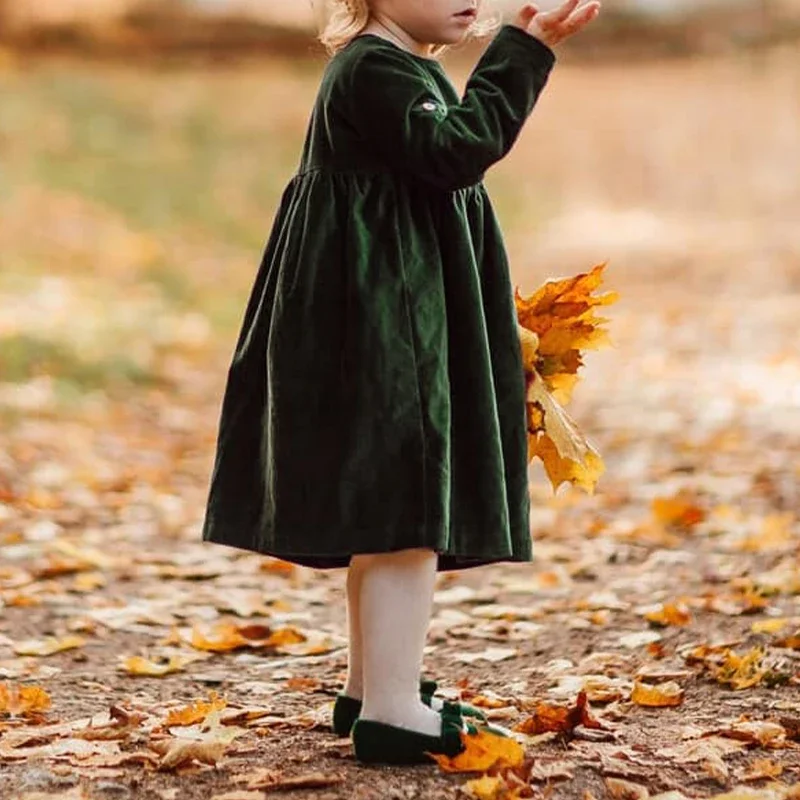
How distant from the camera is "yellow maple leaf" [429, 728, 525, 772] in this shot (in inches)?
97.4

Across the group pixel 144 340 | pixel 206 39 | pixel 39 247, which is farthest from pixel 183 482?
pixel 206 39

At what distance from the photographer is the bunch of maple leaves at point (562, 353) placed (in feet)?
8.91

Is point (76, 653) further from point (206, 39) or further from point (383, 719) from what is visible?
point (206, 39)

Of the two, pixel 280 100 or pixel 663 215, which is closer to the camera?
pixel 663 215

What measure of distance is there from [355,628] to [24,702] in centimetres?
80

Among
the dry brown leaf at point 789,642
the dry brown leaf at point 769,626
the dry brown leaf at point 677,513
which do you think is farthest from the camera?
the dry brown leaf at point 677,513

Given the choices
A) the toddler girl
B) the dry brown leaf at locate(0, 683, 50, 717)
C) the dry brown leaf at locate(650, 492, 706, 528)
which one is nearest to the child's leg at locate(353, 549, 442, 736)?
the toddler girl

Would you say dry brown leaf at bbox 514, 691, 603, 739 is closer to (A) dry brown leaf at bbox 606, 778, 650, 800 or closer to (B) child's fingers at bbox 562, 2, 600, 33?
(A) dry brown leaf at bbox 606, 778, 650, 800

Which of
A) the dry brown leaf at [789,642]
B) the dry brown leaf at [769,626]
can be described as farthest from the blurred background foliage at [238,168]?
the dry brown leaf at [789,642]

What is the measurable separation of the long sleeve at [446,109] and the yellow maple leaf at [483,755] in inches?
36.0

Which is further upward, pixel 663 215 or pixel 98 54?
pixel 98 54

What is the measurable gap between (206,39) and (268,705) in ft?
55.1

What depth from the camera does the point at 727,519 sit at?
15.9ft

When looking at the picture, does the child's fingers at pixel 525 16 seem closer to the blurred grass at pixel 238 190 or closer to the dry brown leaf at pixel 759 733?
the dry brown leaf at pixel 759 733
